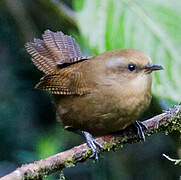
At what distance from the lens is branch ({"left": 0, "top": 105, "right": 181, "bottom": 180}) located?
2438 mm

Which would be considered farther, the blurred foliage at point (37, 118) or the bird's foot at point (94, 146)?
the blurred foliage at point (37, 118)

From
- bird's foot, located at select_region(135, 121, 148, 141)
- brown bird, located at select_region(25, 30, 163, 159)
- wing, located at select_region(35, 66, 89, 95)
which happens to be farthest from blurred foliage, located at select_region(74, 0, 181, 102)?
wing, located at select_region(35, 66, 89, 95)

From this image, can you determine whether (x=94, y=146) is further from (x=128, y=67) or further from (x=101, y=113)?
(x=128, y=67)

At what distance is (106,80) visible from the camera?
120 inches

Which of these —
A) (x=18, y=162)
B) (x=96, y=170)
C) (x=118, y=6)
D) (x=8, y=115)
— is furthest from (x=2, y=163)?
(x=118, y=6)

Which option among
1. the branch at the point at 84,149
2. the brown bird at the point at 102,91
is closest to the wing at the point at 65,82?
the brown bird at the point at 102,91

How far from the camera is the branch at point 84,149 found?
244 cm

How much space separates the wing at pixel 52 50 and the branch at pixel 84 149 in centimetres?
99

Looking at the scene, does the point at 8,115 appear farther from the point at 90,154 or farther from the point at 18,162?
the point at 90,154

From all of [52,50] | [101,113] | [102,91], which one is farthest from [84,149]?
[52,50]

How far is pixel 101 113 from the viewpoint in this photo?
9.70 ft

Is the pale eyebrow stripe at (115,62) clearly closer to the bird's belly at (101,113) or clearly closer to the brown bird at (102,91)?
the brown bird at (102,91)

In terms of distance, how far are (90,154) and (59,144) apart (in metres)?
1.21

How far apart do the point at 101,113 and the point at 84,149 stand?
0.33 meters
